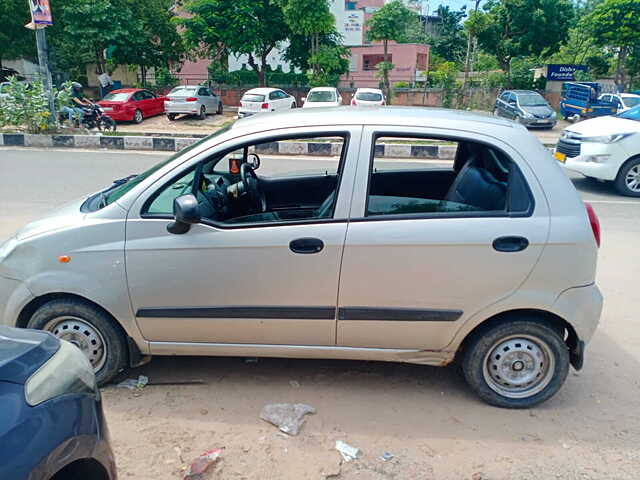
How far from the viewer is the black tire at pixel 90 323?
303 cm

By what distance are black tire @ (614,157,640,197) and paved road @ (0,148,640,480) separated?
227 inches

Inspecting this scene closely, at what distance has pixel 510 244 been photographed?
9.20ft

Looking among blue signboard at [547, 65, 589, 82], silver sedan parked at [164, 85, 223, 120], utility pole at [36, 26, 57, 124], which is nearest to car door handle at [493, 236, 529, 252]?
utility pole at [36, 26, 57, 124]

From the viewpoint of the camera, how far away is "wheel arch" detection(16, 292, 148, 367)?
3.04 meters

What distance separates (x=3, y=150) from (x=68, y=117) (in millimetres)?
3248

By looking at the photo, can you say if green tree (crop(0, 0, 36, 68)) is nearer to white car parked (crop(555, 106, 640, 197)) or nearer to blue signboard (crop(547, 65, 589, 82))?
blue signboard (crop(547, 65, 589, 82))

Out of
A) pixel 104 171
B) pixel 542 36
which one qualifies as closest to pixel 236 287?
pixel 104 171

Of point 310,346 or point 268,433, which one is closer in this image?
point 268,433

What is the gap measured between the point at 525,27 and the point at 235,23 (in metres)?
15.7

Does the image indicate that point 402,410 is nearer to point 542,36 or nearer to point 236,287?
point 236,287

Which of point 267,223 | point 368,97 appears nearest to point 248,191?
point 267,223

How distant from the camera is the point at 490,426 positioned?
2943 mm

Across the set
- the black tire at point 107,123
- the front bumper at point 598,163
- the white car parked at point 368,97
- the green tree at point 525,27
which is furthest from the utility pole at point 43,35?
the green tree at point 525,27

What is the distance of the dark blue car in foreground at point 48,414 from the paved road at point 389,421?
0.86 m
